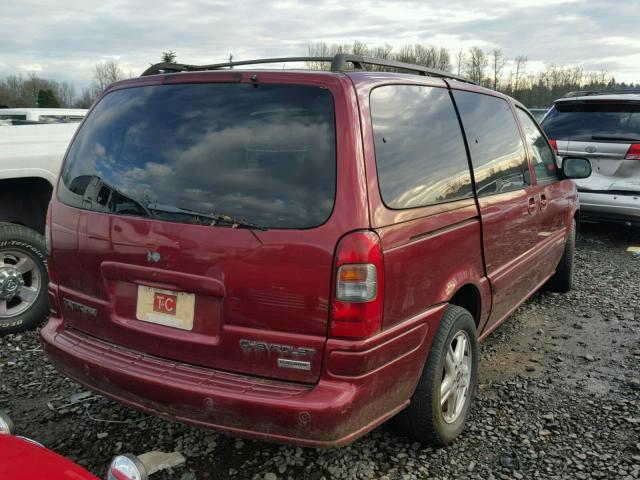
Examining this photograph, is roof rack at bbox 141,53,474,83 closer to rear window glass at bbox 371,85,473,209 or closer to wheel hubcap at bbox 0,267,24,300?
rear window glass at bbox 371,85,473,209

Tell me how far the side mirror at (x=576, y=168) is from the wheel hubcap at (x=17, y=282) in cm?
439

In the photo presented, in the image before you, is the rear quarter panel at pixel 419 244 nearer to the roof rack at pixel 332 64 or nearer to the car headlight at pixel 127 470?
the roof rack at pixel 332 64

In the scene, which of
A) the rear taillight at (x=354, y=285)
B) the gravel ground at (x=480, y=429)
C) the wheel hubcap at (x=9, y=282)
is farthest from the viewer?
the wheel hubcap at (x=9, y=282)

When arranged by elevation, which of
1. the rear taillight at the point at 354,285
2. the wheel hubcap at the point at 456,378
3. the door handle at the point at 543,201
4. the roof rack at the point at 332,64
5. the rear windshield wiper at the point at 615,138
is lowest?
the wheel hubcap at the point at 456,378

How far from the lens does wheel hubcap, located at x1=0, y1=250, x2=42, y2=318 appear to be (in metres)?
4.15

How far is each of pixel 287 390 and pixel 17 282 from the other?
2968 millimetres

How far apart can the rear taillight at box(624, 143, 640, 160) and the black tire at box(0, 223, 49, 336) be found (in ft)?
21.0

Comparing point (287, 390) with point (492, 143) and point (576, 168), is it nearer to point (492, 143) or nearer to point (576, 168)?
point (492, 143)

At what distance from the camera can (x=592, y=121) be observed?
7160 millimetres

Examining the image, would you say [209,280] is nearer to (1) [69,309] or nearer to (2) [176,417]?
(2) [176,417]

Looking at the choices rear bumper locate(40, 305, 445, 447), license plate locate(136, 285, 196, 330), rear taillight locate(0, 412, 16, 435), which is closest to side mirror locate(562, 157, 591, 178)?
rear bumper locate(40, 305, 445, 447)

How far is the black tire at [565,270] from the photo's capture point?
525 centimetres

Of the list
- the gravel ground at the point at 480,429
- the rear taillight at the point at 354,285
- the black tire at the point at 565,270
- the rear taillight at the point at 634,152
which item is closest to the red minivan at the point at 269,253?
the rear taillight at the point at 354,285

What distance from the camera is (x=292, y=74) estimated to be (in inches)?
90.8
